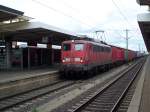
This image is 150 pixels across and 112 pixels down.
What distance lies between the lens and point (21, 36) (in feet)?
118

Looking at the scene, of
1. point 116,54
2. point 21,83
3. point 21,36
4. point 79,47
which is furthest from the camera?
point 116,54

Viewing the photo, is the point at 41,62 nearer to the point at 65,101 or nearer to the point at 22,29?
the point at 22,29

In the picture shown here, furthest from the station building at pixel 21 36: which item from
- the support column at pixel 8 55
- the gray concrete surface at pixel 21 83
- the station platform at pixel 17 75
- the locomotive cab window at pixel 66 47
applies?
the gray concrete surface at pixel 21 83

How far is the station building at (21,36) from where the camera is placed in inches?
1109

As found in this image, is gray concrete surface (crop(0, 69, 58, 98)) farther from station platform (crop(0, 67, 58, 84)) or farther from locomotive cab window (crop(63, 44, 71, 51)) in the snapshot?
locomotive cab window (crop(63, 44, 71, 51))

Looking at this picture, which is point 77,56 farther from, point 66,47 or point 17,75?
point 17,75

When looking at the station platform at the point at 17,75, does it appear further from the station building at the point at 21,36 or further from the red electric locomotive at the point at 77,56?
the station building at the point at 21,36

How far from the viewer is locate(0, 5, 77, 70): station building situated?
28172 mm

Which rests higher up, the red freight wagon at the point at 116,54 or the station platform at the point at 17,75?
the red freight wagon at the point at 116,54

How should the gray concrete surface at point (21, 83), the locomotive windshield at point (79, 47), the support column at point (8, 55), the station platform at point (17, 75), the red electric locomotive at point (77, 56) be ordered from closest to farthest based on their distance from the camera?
the gray concrete surface at point (21, 83) < the station platform at point (17, 75) < the red electric locomotive at point (77, 56) < the locomotive windshield at point (79, 47) < the support column at point (8, 55)

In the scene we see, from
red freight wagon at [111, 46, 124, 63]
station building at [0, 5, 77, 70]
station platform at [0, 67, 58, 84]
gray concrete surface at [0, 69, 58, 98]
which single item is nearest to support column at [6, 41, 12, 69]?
station building at [0, 5, 77, 70]

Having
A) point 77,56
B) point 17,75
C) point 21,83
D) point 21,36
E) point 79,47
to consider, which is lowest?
point 21,83

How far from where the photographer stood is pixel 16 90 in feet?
60.7

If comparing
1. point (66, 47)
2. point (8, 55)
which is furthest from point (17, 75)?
point (8, 55)
